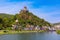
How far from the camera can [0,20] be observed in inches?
7431

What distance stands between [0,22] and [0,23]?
325 centimetres

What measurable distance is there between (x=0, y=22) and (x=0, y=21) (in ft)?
3.46

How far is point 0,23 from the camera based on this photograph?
186 meters

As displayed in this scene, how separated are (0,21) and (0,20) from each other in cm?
85

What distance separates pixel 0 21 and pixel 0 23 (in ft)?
9.87

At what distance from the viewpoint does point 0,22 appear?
189250 mm

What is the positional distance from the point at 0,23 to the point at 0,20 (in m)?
3.63

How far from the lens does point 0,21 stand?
619 ft

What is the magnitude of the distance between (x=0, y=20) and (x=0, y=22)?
1.76 meters
